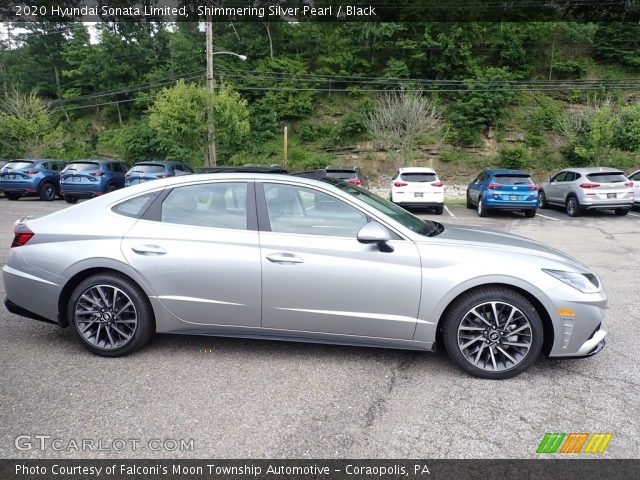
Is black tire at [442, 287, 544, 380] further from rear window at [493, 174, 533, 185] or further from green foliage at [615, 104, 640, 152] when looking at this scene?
green foliage at [615, 104, 640, 152]

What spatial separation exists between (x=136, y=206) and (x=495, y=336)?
10.3 feet

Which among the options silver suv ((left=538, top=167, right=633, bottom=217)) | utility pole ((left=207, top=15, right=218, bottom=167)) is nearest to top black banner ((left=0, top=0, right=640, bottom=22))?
utility pole ((left=207, top=15, right=218, bottom=167))

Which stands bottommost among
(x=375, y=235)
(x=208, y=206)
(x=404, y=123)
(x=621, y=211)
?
(x=621, y=211)

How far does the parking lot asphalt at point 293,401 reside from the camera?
259cm

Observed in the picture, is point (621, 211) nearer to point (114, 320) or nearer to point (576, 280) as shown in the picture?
point (576, 280)

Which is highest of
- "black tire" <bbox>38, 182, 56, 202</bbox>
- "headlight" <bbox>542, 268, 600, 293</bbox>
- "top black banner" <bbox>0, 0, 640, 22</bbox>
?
"top black banner" <bbox>0, 0, 640, 22</bbox>

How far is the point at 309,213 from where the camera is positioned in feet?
12.0

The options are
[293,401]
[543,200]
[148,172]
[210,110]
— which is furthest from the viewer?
[210,110]

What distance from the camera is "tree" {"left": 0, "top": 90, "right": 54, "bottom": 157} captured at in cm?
2817

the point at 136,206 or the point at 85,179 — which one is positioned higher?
the point at 136,206

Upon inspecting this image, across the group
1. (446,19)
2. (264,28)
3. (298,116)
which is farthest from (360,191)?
(264,28)

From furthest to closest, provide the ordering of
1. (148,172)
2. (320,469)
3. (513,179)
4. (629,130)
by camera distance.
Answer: (629,130), (148,172), (513,179), (320,469)

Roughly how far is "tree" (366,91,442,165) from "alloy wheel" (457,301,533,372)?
29564 mm

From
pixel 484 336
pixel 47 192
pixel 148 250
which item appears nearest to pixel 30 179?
pixel 47 192
